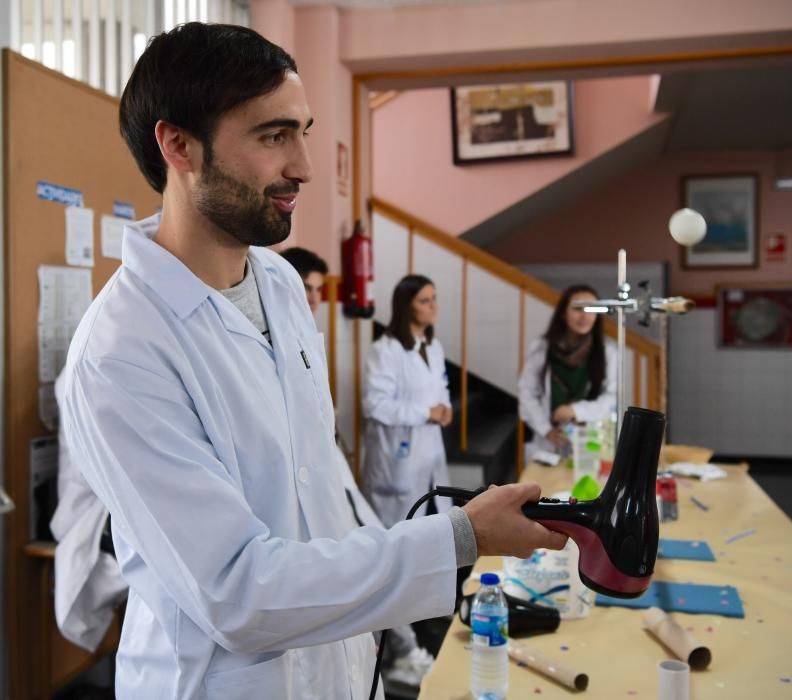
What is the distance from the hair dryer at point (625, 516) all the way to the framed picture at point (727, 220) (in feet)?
23.7

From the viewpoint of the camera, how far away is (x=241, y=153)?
108cm

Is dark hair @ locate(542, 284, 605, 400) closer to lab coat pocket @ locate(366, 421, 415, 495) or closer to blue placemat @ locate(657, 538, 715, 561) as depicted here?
lab coat pocket @ locate(366, 421, 415, 495)

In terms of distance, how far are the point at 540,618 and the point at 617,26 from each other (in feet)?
10.7

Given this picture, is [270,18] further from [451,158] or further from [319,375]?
[319,375]

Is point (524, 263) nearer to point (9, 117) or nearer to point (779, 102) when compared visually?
point (779, 102)

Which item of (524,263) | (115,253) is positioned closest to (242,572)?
(115,253)

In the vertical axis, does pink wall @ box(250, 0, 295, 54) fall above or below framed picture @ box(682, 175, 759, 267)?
above

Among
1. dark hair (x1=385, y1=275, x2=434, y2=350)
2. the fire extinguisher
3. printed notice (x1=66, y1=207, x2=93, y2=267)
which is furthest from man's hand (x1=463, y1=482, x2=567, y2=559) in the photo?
the fire extinguisher

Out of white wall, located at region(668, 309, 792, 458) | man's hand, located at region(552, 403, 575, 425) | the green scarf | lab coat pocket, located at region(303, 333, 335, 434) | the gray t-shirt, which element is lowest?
white wall, located at region(668, 309, 792, 458)

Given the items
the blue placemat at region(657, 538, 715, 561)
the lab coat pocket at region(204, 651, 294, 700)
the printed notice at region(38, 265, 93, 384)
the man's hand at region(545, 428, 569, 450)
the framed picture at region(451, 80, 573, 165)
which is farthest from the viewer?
the framed picture at region(451, 80, 573, 165)

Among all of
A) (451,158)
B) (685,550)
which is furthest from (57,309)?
(451,158)

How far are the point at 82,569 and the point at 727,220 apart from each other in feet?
22.8

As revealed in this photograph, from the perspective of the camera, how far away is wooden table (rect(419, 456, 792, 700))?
1346mm

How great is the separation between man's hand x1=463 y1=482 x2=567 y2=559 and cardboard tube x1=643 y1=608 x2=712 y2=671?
64 centimetres
